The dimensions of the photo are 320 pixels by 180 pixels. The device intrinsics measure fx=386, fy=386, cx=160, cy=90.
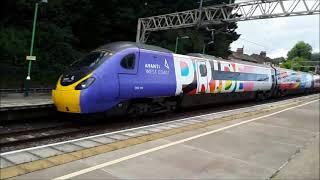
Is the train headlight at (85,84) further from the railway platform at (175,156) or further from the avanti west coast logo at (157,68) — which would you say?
the avanti west coast logo at (157,68)

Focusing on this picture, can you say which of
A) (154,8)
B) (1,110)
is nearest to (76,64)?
(1,110)

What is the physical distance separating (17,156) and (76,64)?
19.2 feet

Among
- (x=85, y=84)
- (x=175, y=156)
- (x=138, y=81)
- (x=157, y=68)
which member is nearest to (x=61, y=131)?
(x=85, y=84)

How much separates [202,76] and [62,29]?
69.9 feet

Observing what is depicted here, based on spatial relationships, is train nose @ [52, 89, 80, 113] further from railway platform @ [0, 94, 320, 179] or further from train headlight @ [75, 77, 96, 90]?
railway platform @ [0, 94, 320, 179]

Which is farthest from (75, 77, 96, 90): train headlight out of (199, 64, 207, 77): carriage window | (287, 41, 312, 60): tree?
(287, 41, 312, 60): tree

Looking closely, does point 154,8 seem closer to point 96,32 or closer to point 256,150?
point 96,32

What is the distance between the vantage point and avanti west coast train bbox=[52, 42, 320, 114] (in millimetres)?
11484

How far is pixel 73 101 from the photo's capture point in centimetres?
1131

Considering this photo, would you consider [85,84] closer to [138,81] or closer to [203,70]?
[138,81]

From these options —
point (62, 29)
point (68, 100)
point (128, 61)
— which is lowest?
point (68, 100)

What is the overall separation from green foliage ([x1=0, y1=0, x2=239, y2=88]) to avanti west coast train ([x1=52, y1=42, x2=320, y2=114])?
1646cm

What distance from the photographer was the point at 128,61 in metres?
12.6

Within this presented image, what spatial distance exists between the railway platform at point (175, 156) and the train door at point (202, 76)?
4.17 m
